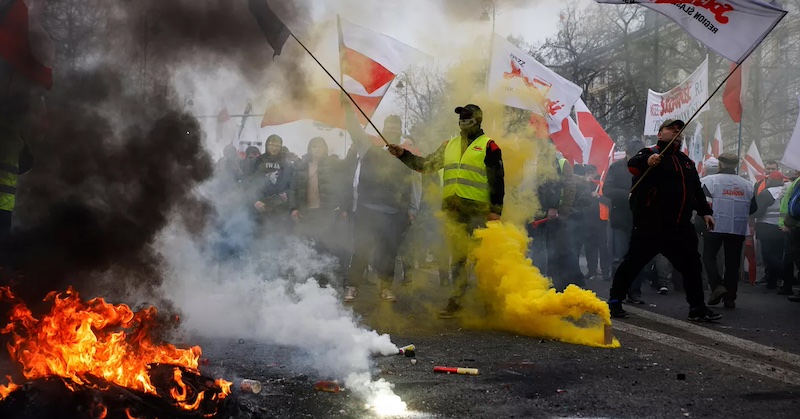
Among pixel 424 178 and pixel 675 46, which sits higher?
pixel 675 46

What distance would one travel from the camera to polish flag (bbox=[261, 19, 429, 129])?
24.1 feet

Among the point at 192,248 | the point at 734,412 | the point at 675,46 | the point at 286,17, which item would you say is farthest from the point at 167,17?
the point at 675,46

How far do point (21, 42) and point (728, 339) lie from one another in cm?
610

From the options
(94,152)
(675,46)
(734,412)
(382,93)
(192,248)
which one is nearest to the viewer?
(734,412)

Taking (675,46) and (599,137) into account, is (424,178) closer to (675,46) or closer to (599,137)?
(599,137)

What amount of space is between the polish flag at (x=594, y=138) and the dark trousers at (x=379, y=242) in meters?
6.95

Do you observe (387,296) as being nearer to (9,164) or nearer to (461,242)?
(461,242)

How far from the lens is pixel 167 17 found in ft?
17.6

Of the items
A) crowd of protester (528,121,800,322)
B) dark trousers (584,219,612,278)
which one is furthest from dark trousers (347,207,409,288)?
dark trousers (584,219,612,278)

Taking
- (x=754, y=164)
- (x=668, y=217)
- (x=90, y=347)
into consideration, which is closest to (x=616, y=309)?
(x=668, y=217)

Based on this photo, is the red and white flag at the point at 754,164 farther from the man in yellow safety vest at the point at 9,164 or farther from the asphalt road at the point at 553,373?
the man in yellow safety vest at the point at 9,164

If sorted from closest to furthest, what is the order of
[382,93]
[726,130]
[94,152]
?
[94,152]
[382,93]
[726,130]

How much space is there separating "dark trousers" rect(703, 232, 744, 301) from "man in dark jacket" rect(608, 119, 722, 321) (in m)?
1.36

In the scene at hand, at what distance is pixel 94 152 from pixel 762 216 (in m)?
9.82
